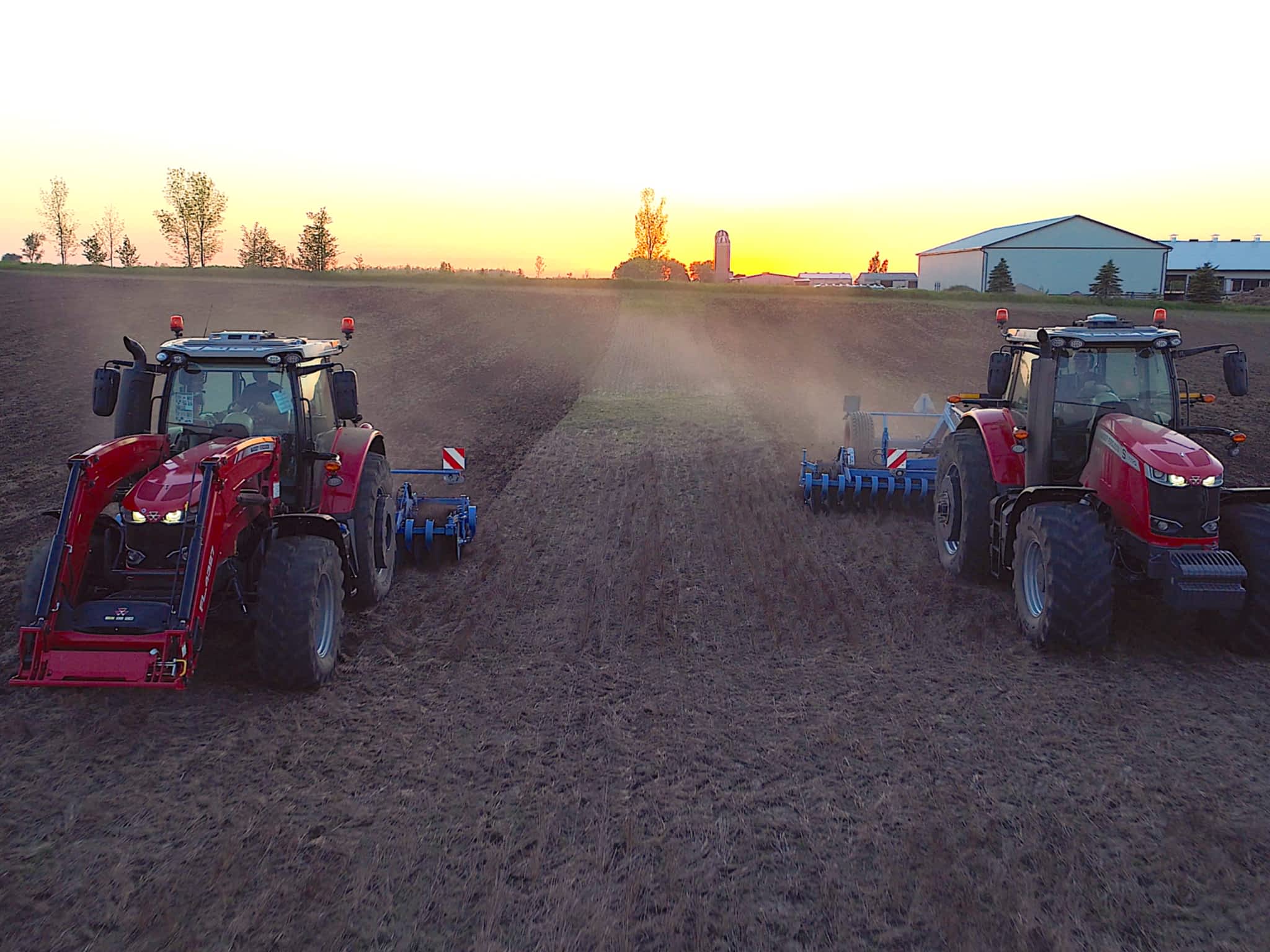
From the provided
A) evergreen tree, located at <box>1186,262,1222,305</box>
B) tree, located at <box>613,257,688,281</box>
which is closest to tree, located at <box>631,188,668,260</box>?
tree, located at <box>613,257,688,281</box>

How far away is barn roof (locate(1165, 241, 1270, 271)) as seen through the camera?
63.8 meters

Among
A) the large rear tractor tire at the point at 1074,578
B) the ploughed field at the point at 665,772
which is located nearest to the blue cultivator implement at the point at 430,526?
the ploughed field at the point at 665,772

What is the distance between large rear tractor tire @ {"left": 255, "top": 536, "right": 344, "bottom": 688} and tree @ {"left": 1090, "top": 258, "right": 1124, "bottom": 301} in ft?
174

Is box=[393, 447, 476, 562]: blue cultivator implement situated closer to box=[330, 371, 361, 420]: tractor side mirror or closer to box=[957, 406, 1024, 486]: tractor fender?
box=[330, 371, 361, 420]: tractor side mirror

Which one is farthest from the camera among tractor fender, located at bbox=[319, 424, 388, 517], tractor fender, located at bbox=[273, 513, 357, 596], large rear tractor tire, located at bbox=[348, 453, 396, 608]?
large rear tractor tire, located at bbox=[348, 453, 396, 608]

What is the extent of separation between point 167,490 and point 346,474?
1961 millimetres

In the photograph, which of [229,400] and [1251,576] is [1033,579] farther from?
[229,400]

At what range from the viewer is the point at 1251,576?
6637 mm

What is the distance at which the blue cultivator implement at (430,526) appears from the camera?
930 cm

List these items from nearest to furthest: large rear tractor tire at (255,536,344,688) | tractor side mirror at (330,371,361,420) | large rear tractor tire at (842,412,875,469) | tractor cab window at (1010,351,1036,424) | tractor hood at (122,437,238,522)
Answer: tractor hood at (122,437,238,522), large rear tractor tire at (255,536,344,688), tractor side mirror at (330,371,361,420), tractor cab window at (1010,351,1036,424), large rear tractor tire at (842,412,875,469)

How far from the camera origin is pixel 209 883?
14.0 ft

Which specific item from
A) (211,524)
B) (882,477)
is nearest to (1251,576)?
(882,477)

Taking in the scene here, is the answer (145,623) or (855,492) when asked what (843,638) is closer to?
(855,492)

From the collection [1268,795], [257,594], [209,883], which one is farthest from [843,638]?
[209,883]
